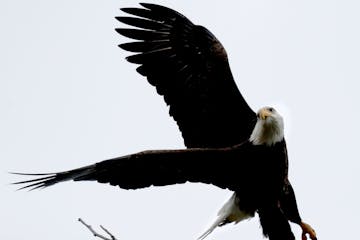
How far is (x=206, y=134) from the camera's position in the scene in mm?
6332

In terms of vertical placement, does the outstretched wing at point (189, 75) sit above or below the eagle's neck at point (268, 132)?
above

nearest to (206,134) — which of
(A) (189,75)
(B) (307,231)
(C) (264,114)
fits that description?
(A) (189,75)

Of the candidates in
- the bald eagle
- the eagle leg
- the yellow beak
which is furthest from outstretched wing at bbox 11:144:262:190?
the eagle leg

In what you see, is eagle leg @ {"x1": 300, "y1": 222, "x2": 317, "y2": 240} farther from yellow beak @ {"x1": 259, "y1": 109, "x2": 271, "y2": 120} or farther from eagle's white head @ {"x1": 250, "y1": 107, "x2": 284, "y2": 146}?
yellow beak @ {"x1": 259, "y1": 109, "x2": 271, "y2": 120}

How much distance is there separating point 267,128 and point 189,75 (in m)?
0.98

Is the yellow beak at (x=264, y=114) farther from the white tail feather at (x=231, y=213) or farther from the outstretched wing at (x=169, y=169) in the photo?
the white tail feather at (x=231, y=213)

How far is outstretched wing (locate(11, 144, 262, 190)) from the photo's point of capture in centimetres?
536

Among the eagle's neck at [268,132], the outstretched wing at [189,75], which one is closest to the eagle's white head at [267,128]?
the eagle's neck at [268,132]

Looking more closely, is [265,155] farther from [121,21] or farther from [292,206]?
[121,21]

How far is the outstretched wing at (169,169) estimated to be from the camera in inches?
211

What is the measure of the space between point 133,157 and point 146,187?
38cm

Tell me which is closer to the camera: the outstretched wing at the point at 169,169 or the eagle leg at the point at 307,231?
the outstretched wing at the point at 169,169

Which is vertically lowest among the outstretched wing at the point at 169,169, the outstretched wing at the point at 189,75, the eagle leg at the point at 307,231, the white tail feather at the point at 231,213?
the eagle leg at the point at 307,231

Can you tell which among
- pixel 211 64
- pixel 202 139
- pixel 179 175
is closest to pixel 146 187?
pixel 179 175
